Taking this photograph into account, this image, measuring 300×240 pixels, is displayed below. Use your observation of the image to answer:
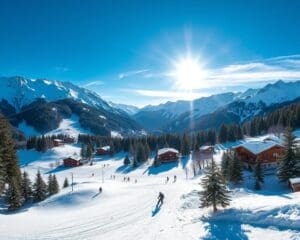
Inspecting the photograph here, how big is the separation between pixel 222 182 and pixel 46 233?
49.5ft

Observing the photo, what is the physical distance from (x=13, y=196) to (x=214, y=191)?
3215cm

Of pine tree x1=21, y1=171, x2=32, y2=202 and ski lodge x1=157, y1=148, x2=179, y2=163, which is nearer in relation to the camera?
pine tree x1=21, y1=171, x2=32, y2=202

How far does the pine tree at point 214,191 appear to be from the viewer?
925 inches

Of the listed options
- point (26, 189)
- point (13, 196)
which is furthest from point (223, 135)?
point (13, 196)

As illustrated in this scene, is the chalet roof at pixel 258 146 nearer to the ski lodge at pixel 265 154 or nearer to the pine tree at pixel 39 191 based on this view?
the ski lodge at pixel 265 154

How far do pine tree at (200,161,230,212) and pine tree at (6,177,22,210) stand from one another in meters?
30.8

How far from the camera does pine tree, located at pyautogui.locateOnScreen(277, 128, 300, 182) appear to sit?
139ft

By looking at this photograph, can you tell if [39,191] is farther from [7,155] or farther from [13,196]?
[7,155]

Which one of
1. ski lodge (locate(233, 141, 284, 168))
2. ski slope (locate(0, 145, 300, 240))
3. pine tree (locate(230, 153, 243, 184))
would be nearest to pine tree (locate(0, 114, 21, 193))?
ski slope (locate(0, 145, 300, 240))

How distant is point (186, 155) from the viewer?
10812 cm

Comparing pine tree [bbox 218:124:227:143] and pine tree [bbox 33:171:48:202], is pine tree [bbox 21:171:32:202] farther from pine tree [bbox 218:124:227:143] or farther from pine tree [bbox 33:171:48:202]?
pine tree [bbox 218:124:227:143]

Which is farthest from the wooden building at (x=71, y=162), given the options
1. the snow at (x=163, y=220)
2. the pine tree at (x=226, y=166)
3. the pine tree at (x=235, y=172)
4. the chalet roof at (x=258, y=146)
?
the pine tree at (x=235, y=172)

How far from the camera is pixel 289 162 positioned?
42938 mm

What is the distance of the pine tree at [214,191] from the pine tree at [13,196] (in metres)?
30.8
